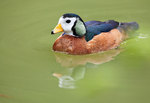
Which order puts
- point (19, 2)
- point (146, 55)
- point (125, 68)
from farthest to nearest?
point (19, 2), point (146, 55), point (125, 68)

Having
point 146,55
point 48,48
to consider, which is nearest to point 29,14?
point 48,48

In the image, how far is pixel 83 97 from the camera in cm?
625

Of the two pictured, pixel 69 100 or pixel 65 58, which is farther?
pixel 65 58

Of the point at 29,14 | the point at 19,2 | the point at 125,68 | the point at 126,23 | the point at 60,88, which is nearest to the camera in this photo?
the point at 60,88

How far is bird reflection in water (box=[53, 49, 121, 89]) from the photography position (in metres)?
6.94

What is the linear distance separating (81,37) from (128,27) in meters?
1.55

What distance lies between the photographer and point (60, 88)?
656 centimetres

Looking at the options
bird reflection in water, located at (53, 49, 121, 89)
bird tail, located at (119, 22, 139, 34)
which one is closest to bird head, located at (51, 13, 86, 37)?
bird reflection in water, located at (53, 49, 121, 89)

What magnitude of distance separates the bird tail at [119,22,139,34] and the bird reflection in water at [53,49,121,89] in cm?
85

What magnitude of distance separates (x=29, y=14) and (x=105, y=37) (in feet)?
9.36

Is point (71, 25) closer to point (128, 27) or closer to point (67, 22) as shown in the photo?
point (67, 22)

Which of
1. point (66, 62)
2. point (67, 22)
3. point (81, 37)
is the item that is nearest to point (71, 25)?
point (67, 22)

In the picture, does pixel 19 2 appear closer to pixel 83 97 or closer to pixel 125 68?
pixel 125 68

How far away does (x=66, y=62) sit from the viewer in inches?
309
